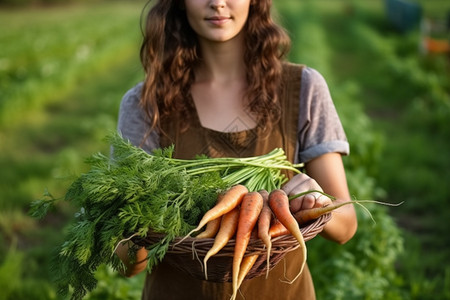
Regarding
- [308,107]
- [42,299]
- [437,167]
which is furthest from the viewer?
[437,167]

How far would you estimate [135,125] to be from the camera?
7.64ft

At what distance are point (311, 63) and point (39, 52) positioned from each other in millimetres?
7732

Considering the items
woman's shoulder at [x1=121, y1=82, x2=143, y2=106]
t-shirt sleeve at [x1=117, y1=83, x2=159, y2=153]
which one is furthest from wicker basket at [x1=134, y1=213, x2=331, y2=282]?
woman's shoulder at [x1=121, y1=82, x2=143, y2=106]

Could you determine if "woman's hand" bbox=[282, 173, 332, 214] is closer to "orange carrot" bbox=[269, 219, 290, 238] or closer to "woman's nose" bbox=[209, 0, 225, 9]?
"orange carrot" bbox=[269, 219, 290, 238]

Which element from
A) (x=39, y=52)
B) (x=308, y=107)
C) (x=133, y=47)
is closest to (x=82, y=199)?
(x=308, y=107)

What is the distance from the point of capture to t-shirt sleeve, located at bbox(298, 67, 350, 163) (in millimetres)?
2234

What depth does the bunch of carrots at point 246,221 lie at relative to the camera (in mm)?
1711

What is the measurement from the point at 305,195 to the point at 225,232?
11.4 inches

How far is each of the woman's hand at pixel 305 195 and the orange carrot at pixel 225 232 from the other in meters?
0.19

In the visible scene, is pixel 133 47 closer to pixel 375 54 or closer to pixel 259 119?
pixel 375 54

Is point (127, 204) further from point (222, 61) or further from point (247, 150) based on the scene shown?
point (222, 61)

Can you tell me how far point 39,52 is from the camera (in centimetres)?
1428

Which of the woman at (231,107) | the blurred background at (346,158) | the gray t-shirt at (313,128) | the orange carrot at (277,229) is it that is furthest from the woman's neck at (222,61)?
the orange carrot at (277,229)

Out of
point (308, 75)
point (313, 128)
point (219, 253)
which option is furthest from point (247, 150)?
point (219, 253)
